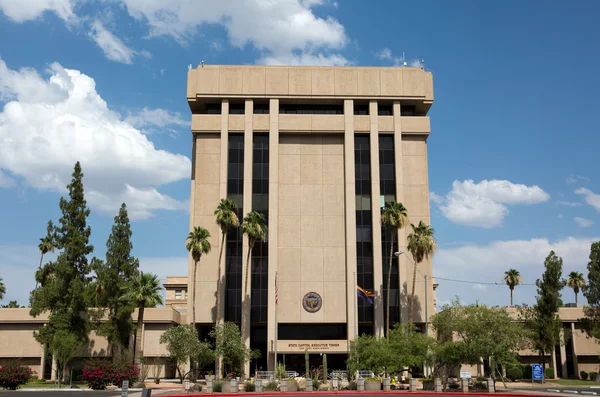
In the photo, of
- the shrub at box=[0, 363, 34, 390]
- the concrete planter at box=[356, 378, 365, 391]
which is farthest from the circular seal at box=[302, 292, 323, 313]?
the shrub at box=[0, 363, 34, 390]

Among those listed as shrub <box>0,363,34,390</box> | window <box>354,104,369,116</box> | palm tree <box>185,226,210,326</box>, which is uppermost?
window <box>354,104,369,116</box>

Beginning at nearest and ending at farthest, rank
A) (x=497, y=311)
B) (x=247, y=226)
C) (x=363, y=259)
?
(x=497, y=311) < (x=247, y=226) < (x=363, y=259)

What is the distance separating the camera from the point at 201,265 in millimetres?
69938

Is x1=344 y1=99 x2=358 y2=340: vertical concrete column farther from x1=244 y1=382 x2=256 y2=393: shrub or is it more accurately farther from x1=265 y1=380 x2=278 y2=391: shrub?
x1=244 y1=382 x2=256 y2=393: shrub

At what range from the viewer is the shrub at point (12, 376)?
4988cm

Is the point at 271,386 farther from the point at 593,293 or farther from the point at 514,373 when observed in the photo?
the point at 593,293

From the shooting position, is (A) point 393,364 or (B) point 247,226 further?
(B) point 247,226

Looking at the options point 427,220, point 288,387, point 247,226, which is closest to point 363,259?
point 427,220

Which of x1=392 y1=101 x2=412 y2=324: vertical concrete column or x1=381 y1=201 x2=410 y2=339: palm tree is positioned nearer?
x1=381 y1=201 x2=410 y2=339: palm tree

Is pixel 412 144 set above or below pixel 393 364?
above

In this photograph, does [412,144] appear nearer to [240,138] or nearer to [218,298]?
[240,138]

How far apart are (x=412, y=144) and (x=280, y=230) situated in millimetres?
18931

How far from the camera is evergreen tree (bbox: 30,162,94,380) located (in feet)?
209

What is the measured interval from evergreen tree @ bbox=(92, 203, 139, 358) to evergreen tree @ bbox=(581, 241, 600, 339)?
51753 millimetres
